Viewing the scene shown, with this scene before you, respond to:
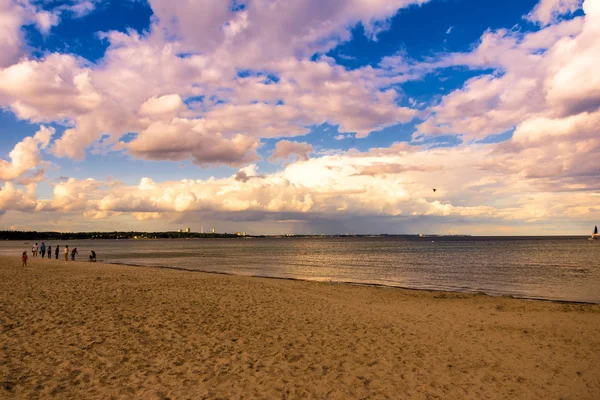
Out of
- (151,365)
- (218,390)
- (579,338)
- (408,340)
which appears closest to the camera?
(218,390)

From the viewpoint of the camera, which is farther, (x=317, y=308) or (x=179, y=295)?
(x=179, y=295)

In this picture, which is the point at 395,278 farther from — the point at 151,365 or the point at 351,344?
the point at 151,365

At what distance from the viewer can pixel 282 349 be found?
1239 cm

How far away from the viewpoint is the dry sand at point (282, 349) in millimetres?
9383

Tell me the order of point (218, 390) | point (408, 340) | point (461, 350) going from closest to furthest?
point (218, 390)
point (461, 350)
point (408, 340)

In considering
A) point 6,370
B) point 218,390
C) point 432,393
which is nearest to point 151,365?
point 218,390

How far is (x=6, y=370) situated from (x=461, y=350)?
43.3ft

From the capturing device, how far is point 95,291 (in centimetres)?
2241

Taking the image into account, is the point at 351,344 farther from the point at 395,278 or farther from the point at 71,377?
the point at 395,278

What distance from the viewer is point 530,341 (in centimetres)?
1462

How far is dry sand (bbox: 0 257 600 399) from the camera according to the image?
9.38m

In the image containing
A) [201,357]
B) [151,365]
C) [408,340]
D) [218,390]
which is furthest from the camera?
[408,340]

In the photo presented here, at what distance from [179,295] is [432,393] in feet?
54.1

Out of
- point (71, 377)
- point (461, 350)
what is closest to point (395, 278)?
point (461, 350)
